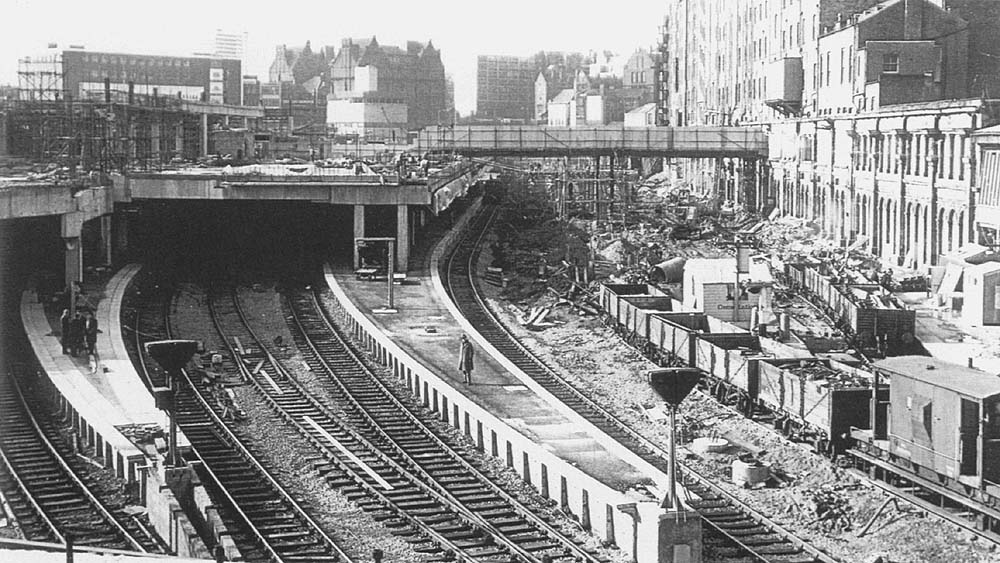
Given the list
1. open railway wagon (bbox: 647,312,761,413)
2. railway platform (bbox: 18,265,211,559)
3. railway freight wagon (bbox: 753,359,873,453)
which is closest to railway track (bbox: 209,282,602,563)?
railway platform (bbox: 18,265,211,559)

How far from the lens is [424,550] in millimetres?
→ 19109

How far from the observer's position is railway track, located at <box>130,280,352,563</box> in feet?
63.2

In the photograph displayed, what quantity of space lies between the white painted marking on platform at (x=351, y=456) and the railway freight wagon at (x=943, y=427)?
8.60m

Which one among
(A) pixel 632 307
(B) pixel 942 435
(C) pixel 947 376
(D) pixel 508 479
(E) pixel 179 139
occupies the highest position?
(E) pixel 179 139

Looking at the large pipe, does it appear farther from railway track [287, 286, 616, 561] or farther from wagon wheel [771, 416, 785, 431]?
wagon wheel [771, 416, 785, 431]

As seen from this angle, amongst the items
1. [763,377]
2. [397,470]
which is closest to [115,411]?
[397,470]

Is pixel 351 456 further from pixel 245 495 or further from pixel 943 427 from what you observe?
pixel 943 427

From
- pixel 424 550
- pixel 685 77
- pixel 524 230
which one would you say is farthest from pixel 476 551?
pixel 685 77

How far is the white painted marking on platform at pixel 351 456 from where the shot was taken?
887 inches

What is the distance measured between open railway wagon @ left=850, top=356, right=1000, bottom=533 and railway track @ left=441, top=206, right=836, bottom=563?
2374mm

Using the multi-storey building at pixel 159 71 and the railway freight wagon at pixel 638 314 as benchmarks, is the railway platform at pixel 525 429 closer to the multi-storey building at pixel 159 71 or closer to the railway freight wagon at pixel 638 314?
the railway freight wagon at pixel 638 314

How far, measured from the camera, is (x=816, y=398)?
23.0 m

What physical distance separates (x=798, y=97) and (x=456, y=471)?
177ft

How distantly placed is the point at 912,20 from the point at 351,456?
48478 mm
